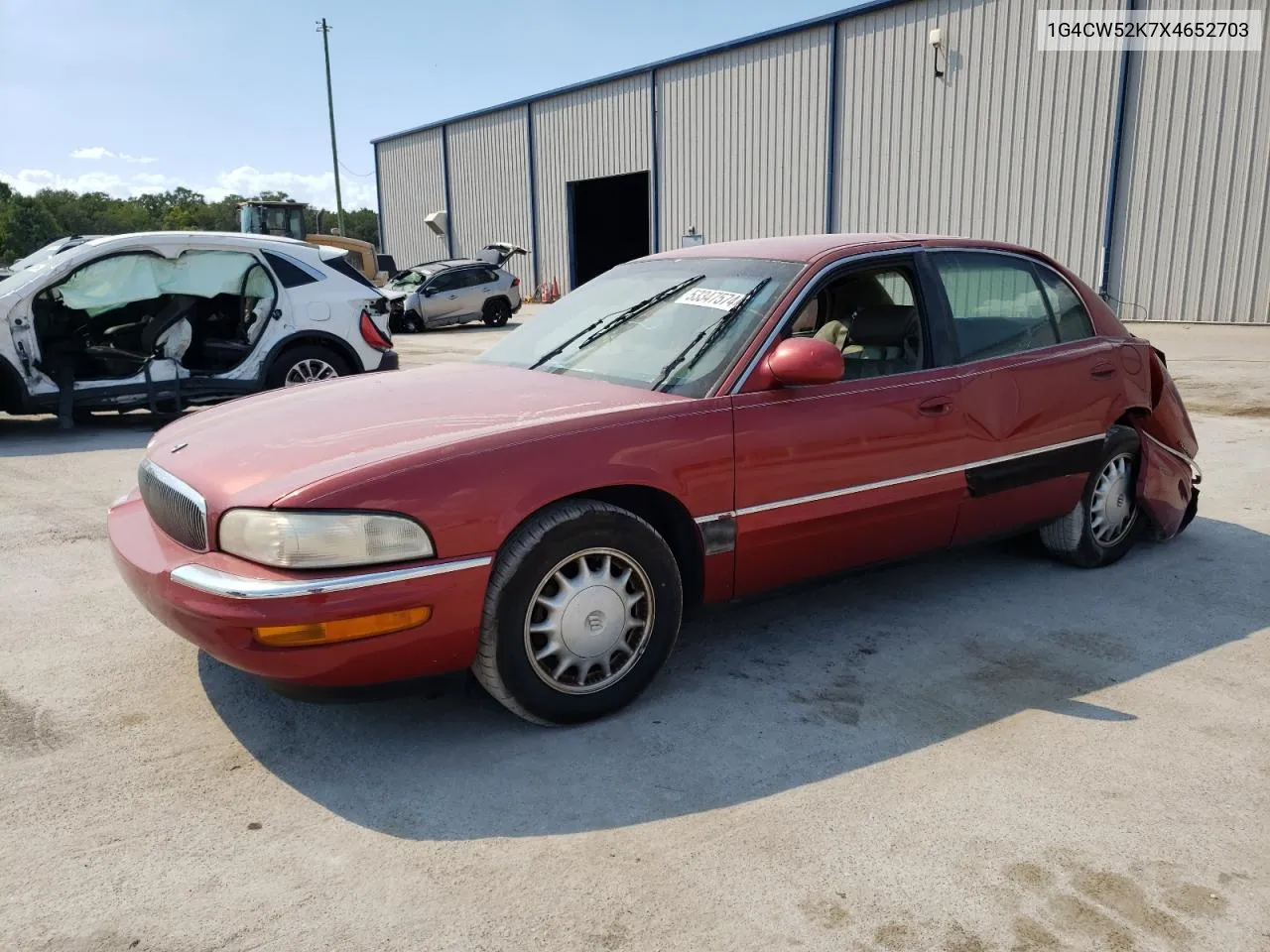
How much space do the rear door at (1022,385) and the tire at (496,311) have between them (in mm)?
17948

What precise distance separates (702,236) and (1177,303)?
1086 cm

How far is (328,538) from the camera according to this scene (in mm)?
2607

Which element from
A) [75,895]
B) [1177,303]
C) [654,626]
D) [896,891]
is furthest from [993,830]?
[1177,303]

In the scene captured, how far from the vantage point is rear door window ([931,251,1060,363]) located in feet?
13.2

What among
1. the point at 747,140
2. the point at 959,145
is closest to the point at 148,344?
the point at 959,145

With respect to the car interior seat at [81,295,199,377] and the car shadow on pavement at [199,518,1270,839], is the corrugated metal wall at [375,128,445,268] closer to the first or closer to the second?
the car interior seat at [81,295,199,377]

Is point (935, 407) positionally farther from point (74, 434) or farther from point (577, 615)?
point (74, 434)

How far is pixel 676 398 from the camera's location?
324 centimetres

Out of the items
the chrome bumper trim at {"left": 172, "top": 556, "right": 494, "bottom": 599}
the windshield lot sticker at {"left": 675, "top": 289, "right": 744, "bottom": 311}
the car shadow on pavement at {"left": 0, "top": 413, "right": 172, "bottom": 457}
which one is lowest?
the car shadow on pavement at {"left": 0, "top": 413, "right": 172, "bottom": 457}

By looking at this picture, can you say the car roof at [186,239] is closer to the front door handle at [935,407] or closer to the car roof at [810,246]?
the car roof at [810,246]

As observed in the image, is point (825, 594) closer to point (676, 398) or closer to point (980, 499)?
point (980, 499)

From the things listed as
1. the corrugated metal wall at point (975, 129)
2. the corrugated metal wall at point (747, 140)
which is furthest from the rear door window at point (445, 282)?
the corrugated metal wall at point (975, 129)

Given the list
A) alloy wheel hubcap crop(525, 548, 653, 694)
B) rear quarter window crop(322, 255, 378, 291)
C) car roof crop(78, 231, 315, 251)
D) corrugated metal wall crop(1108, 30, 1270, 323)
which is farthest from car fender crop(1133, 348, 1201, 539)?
corrugated metal wall crop(1108, 30, 1270, 323)

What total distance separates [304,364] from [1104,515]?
21.9 feet
